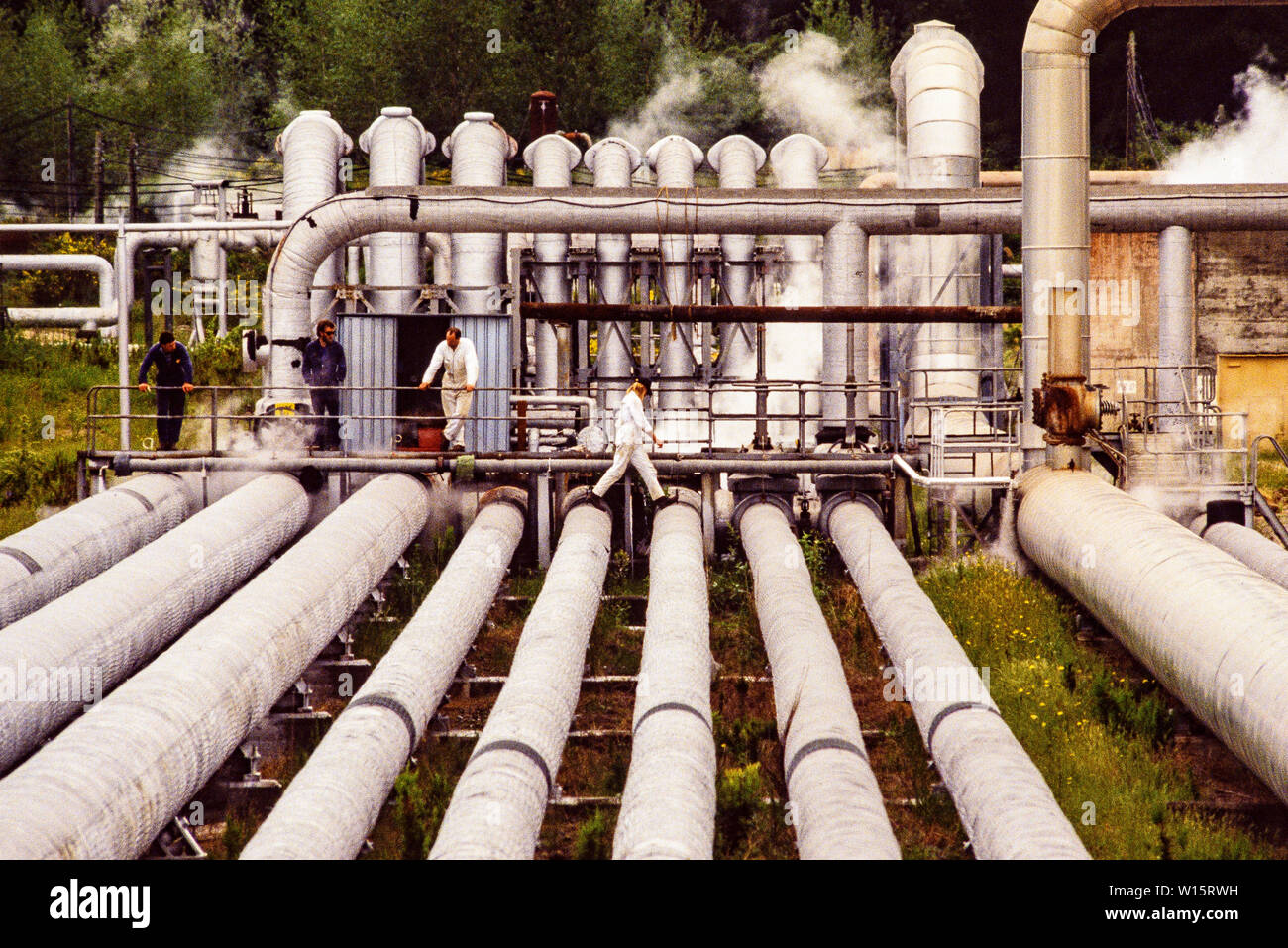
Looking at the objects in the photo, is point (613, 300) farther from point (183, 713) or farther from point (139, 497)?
point (183, 713)

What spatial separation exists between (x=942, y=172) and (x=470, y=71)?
29.7 m

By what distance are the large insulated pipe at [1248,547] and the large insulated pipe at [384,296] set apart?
9310 millimetres

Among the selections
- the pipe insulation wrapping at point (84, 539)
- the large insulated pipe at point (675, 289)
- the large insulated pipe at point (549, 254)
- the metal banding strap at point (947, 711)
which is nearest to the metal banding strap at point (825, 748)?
the metal banding strap at point (947, 711)

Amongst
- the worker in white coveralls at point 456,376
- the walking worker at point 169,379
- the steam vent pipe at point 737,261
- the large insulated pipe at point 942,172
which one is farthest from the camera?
the steam vent pipe at point 737,261

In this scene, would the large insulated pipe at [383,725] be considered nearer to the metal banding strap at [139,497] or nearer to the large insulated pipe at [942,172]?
the metal banding strap at [139,497]

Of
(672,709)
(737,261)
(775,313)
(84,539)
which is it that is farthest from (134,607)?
A: (737,261)

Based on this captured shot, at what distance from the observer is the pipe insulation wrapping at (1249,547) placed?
14.2m

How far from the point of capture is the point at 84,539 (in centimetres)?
1459

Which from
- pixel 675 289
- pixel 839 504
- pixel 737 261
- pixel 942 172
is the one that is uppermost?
pixel 942 172

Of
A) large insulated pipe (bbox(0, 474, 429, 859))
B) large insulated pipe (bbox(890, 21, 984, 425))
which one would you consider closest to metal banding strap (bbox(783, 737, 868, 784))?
large insulated pipe (bbox(0, 474, 429, 859))

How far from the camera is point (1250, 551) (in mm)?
14898

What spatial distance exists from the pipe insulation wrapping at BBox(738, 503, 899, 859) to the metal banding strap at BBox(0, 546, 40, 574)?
692 centimetres

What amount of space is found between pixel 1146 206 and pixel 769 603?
8.51 m
